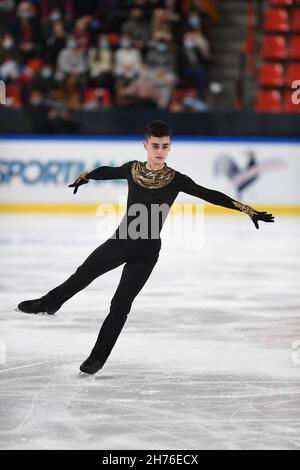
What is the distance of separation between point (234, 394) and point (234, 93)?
10487 mm

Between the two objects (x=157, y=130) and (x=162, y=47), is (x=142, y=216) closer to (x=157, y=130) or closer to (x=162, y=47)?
(x=157, y=130)

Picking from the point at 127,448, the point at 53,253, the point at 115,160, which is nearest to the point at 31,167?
the point at 115,160

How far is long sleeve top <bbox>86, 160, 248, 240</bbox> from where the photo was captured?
4645 mm

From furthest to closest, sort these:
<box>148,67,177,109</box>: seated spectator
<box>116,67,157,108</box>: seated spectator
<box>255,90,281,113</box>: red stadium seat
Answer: <box>255,90,281,113</box>: red stadium seat, <box>148,67,177,109</box>: seated spectator, <box>116,67,157,108</box>: seated spectator

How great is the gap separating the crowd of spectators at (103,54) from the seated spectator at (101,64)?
0.04 ft

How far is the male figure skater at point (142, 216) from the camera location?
4.64m

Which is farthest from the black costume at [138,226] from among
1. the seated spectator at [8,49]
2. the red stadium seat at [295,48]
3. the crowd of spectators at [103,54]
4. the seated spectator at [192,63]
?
the red stadium seat at [295,48]

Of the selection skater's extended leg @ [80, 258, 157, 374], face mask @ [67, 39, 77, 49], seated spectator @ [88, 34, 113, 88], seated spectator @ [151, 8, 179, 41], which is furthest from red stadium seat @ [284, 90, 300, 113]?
skater's extended leg @ [80, 258, 157, 374]

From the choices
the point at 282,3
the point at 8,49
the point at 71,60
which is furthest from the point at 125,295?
the point at 282,3

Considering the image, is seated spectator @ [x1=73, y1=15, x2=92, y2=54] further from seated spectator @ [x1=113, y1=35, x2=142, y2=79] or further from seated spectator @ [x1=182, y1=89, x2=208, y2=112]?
seated spectator @ [x1=182, y1=89, x2=208, y2=112]

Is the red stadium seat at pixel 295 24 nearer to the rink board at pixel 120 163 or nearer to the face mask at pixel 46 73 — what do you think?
the rink board at pixel 120 163

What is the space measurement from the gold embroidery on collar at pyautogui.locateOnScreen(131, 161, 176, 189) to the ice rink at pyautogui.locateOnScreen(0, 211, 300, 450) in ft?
3.27

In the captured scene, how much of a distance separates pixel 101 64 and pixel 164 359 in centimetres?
850

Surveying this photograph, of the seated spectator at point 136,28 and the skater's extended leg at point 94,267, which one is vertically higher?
the seated spectator at point 136,28
